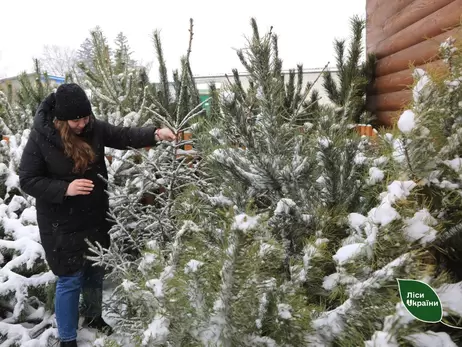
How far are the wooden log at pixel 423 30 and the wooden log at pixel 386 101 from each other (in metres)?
0.51

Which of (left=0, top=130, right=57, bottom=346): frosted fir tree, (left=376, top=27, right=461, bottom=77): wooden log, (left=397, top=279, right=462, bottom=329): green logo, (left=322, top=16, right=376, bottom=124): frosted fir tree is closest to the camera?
(left=397, top=279, right=462, bottom=329): green logo

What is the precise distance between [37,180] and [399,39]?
396cm

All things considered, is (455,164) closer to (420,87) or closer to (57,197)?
(420,87)

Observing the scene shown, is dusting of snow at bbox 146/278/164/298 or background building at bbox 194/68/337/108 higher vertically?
background building at bbox 194/68/337/108

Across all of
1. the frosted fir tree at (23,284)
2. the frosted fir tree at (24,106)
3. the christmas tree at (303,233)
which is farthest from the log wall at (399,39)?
the frosted fir tree at (24,106)

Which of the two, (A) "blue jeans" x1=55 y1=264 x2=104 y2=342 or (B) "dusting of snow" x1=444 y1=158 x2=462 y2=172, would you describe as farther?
(A) "blue jeans" x1=55 y1=264 x2=104 y2=342

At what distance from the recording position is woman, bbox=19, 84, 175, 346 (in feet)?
7.86

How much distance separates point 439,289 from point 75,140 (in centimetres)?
218

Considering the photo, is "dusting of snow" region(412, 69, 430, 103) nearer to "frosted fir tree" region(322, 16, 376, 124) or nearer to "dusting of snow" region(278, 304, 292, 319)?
"dusting of snow" region(278, 304, 292, 319)

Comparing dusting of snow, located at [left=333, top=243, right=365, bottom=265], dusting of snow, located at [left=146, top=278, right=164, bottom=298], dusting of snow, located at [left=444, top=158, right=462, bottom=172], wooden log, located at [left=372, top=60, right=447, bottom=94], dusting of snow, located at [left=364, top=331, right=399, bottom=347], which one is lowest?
dusting of snow, located at [left=364, top=331, right=399, bottom=347]

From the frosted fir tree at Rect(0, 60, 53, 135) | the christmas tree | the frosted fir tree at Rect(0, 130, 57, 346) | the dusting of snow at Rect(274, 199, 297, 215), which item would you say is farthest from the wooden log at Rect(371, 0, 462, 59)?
the frosted fir tree at Rect(0, 60, 53, 135)

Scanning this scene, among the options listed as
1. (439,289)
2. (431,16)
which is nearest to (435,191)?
(439,289)

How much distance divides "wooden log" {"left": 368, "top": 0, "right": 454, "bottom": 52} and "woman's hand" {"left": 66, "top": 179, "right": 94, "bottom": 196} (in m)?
2.99

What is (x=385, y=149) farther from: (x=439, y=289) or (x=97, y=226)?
(x=97, y=226)
